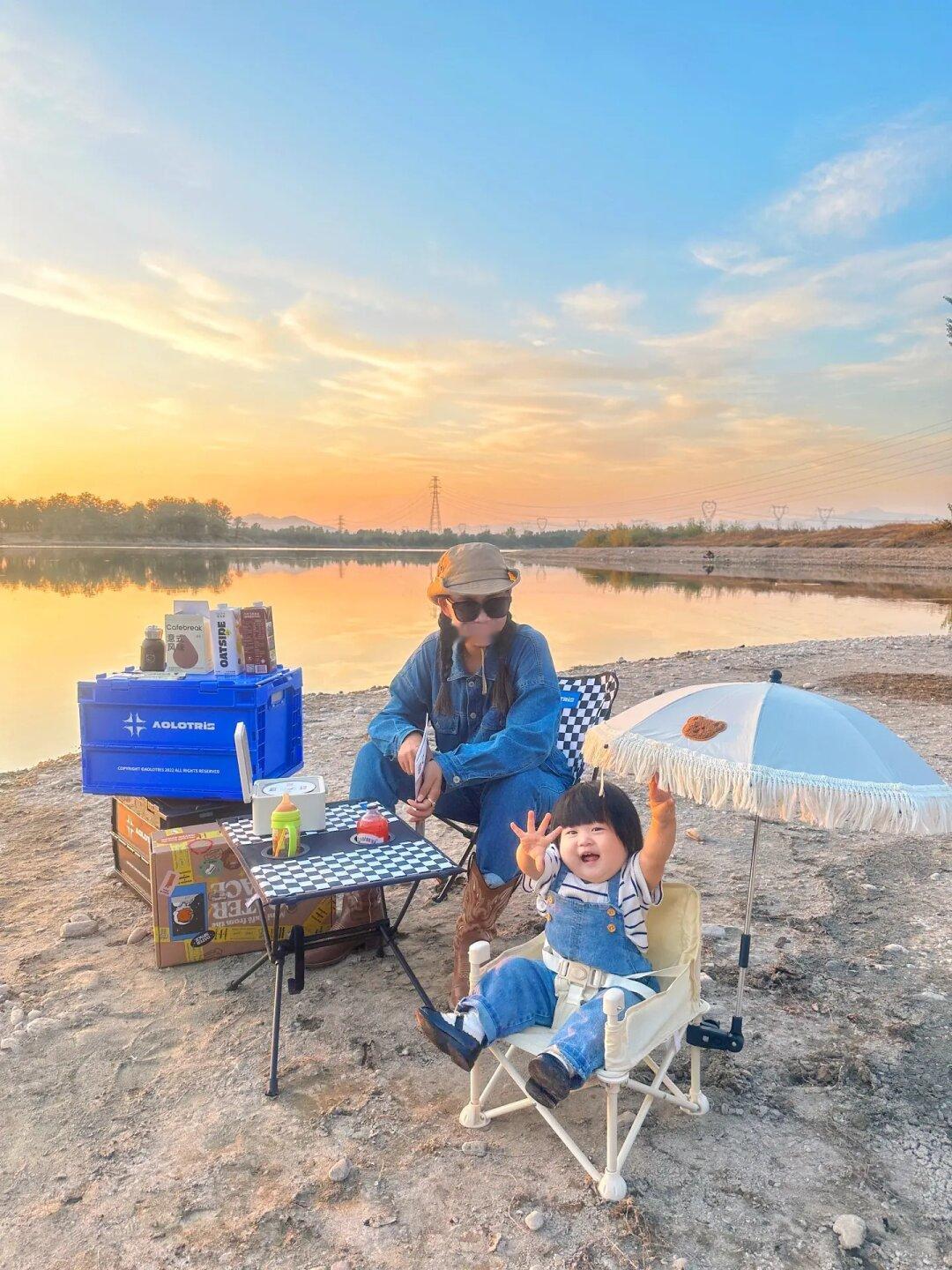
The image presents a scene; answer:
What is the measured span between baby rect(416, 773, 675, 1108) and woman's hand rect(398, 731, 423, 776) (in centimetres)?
85

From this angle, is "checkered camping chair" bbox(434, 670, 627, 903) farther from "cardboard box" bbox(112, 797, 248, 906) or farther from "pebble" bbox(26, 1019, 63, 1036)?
"pebble" bbox(26, 1019, 63, 1036)

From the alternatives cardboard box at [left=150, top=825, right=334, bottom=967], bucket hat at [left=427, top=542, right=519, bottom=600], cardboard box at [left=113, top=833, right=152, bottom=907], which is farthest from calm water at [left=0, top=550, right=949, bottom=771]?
bucket hat at [left=427, top=542, right=519, bottom=600]

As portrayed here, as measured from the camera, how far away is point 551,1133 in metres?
2.33

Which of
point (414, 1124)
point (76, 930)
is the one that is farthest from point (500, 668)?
point (76, 930)

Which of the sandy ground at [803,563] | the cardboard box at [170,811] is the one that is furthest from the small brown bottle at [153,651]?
the sandy ground at [803,563]

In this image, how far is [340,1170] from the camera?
214 cm

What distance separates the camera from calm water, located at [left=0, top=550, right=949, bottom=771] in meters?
11.1

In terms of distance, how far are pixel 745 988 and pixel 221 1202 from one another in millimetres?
1976

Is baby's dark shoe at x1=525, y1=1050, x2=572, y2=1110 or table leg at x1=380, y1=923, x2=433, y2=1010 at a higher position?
baby's dark shoe at x1=525, y1=1050, x2=572, y2=1110

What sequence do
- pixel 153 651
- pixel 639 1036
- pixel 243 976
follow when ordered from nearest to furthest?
pixel 639 1036 → pixel 243 976 → pixel 153 651

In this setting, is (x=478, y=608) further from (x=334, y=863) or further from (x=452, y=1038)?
(x=452, y=1038)

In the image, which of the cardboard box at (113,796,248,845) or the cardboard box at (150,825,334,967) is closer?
the cardboard box at (150,825,334,967)

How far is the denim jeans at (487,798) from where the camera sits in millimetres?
3018

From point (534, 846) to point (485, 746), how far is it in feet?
2.58
